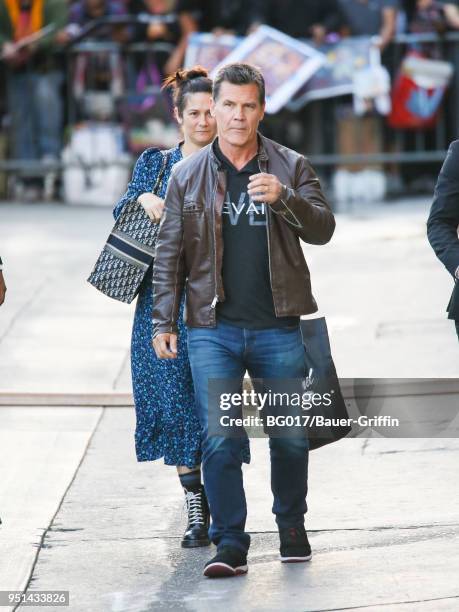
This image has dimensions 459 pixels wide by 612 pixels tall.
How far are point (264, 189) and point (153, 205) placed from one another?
0.92 m

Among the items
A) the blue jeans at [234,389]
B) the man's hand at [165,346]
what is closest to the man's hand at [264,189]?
the blue jeans at [234,389]

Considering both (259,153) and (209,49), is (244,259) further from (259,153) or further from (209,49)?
(209,49)

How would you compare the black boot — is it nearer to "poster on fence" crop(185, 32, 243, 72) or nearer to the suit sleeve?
the suit sleeve

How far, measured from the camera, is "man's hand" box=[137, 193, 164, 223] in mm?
6082

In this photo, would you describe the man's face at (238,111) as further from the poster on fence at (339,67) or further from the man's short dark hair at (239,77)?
the poster on fence at (339,67)

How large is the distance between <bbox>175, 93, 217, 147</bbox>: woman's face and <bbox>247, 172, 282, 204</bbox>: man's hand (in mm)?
947

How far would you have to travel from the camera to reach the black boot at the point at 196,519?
612 cm

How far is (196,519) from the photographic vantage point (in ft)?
20.3

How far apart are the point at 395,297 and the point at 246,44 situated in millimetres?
5380

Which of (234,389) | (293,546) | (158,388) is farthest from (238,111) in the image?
(293,546)

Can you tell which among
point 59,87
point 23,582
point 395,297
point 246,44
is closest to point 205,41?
point 246,44

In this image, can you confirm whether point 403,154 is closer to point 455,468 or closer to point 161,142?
point 161,142

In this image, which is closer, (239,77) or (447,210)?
(239,77)

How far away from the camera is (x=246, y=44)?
15.9 meters
